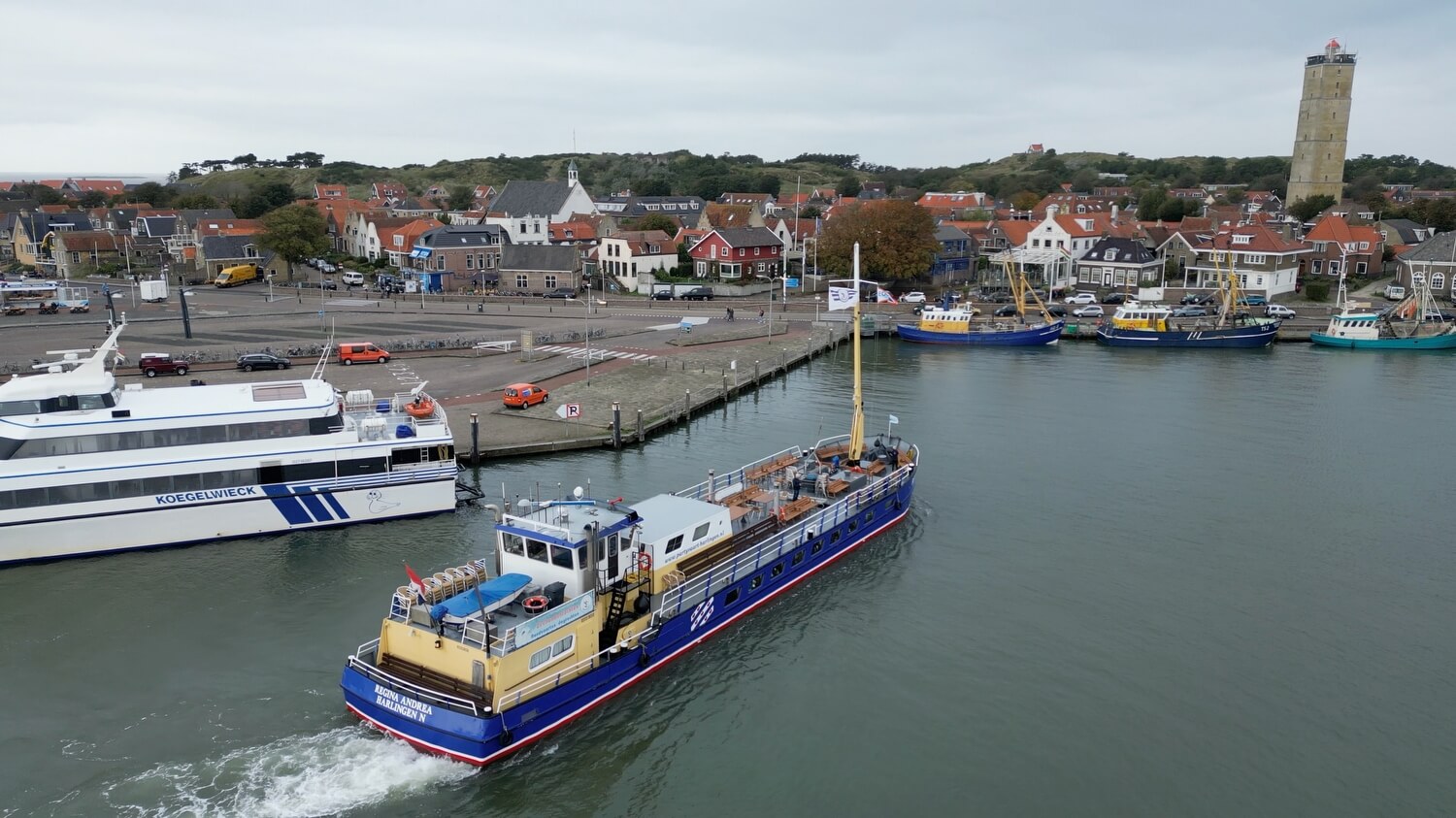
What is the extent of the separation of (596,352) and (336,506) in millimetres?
27941

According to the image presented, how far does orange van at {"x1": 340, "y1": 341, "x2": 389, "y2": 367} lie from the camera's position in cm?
5334

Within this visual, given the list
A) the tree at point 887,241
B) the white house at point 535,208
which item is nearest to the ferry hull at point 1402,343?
the tree at point 887,241

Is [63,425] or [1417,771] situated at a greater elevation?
[63,425]

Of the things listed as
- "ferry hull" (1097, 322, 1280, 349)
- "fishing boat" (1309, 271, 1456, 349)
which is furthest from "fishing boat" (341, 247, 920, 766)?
"fishing boat" (1309, 271, 1456, 349)

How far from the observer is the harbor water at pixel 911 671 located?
62.2ft

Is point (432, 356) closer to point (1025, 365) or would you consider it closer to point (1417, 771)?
point (1025, 365)

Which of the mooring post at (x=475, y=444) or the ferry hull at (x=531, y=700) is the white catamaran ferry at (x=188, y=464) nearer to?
the mooring post at (x=475, y=444)

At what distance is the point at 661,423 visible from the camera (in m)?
43.7

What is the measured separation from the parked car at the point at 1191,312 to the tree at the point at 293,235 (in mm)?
78096

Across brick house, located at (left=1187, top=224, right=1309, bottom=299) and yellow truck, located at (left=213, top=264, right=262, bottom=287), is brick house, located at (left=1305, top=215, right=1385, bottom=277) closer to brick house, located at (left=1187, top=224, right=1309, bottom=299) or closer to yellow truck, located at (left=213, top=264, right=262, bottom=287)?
brick house, located at (left=1187, top=224, right=1309, bottom=299)

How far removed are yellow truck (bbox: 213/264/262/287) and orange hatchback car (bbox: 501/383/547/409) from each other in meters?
59.4

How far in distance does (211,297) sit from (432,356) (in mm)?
38384

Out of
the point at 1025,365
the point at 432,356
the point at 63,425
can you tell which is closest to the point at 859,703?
the point at 63,425

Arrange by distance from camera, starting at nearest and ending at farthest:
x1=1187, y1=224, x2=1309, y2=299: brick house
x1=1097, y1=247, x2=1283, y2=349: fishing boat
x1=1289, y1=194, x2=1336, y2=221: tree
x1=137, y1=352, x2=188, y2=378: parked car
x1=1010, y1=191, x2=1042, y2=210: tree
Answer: x1=137, y1=352, x2=188, y2=378: parked car, x1=1097, y1=247, x2=1283, y2=349: fishing boat, x1=1187, y1=224, x2=1309, y2=299: brick house, x1=1289, y1=194, x2=1336, y2=221: tree, x1=1010, y1=191, x2=1042, y2=210: tree
